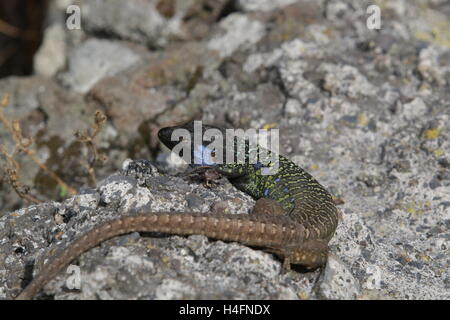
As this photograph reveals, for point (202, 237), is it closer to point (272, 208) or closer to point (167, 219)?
point (167, 219)

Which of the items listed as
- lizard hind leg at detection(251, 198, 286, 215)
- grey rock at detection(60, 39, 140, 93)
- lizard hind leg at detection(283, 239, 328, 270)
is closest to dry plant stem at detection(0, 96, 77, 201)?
grey rock at detection(60, 39, 140, 93)

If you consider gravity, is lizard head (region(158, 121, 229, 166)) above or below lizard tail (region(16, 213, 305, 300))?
above

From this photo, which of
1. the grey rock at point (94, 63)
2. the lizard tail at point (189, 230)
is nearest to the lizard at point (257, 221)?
the lizard tail at point (189, 230)

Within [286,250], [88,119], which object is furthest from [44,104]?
[286,250]

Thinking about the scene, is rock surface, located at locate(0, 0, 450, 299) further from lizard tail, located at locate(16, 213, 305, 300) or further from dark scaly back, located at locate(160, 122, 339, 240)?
dark scaly back, located at locate(160, 122, 339, 240)

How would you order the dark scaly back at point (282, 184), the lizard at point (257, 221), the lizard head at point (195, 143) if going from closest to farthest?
the lizard at point (257, 221), the dark scaly back at point (282, 184), the lizard head at point (195, 143)

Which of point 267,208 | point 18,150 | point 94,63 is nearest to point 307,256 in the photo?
point 267,208

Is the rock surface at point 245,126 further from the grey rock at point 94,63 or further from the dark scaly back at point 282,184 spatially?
the dark scaly back at point 282,184
